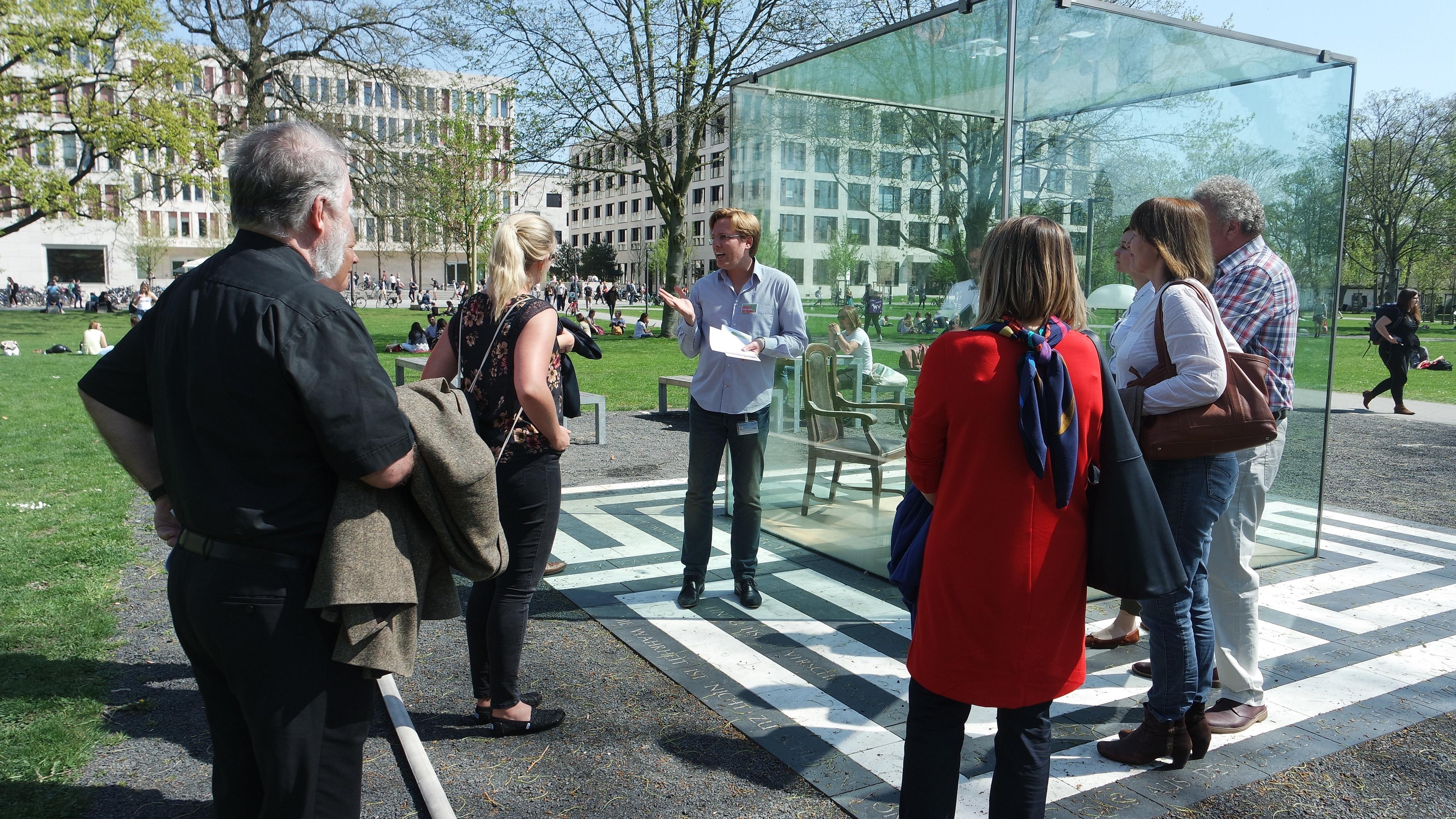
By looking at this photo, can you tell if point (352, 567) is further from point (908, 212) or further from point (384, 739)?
point (908, 212)

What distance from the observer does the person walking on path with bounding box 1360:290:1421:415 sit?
44.5 ft

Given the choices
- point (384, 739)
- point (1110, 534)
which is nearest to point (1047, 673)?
point (1110, 534)

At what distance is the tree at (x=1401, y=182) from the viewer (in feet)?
129

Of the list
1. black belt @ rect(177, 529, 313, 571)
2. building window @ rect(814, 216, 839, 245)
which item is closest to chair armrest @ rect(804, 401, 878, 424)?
building window @ rect(814, 216, 839, 245)

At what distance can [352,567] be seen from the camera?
1866mm

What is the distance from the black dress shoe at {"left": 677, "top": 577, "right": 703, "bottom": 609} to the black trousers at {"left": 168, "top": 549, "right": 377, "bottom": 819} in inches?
121

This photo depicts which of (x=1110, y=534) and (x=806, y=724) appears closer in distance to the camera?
(x=1110, y=534)

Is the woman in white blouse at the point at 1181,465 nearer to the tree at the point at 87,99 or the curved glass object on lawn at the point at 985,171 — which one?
the curved glass object on lawn at the point at 985,171

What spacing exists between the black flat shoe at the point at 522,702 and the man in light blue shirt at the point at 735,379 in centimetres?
138

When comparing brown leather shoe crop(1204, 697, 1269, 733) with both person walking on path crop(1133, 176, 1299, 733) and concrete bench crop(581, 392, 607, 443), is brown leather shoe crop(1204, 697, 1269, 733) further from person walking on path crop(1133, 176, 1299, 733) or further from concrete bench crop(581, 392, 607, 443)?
concrete bench crop(581, 392, 607, 443)

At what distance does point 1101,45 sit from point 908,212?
4.31 ft

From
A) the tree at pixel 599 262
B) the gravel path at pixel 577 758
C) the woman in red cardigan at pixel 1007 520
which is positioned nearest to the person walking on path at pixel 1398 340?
the gravel path at pixel 577 758

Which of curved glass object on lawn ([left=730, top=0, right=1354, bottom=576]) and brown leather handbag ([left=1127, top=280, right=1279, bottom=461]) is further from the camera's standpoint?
curved glass object on lawn ([left=730, top=0, right=1354, bottom=576])

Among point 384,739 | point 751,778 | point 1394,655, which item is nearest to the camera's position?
point 751,778
